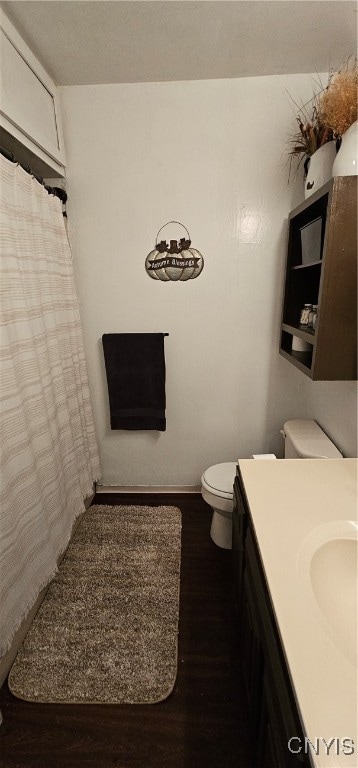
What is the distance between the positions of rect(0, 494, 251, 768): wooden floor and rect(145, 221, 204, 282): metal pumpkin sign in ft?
5.83

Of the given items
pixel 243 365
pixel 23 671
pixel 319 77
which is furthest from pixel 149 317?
pixel 23 671

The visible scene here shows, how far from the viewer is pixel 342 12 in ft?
4.17

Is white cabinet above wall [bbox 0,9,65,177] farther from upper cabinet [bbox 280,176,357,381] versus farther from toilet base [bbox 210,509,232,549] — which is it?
toilet base [bbox 210,509,232,549]

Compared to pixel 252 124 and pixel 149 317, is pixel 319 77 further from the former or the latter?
pixel 149 317

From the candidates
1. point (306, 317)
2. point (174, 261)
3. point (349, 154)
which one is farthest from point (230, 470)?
point (349, 154)

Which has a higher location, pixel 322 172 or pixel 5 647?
pixel 322 172

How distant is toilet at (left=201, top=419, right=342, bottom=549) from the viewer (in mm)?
1523

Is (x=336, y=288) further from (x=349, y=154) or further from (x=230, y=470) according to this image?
(x=230, y=470)

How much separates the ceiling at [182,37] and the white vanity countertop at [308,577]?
68.3 inches

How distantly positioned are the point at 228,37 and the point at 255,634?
2200mm

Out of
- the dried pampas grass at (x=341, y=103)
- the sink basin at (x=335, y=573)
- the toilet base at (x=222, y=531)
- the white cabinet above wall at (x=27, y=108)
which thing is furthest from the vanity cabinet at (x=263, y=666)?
the white cabinet above wall at (x=27, y=108)

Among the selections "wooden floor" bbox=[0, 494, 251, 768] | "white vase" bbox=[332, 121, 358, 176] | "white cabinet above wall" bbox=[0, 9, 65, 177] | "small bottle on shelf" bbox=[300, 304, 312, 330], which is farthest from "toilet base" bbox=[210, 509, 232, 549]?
"white cabinet above wall" bbox=[0, 9, 65, 177]

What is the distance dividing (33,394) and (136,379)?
2.48 ft

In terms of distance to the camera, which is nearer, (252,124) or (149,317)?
(252,124)
